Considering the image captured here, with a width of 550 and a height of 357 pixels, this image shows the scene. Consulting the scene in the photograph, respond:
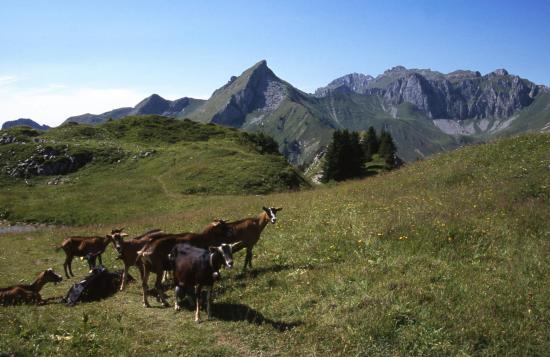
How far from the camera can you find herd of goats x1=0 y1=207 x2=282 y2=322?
13.4 m

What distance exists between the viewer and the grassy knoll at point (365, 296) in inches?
436

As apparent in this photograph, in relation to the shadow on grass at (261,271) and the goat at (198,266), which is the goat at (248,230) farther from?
the goat at (198,266)

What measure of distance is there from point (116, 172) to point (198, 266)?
5959 centimetres

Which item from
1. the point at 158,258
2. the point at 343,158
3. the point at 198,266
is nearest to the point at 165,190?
the point at 343,158

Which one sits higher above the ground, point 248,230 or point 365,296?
point 248,230

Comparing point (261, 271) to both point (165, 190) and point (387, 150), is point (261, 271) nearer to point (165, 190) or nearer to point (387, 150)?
point (165, 190)

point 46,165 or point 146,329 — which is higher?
point 46,165

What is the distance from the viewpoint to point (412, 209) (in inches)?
859

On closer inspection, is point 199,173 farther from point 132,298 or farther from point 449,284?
point 449,284

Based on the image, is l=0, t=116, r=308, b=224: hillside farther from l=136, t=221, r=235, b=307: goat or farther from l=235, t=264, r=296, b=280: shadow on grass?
l=136, t=221, r=235, b=307: goat

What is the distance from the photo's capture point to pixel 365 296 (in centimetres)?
1282

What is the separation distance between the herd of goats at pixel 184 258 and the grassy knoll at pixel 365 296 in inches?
33.4

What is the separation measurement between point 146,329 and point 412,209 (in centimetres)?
1441

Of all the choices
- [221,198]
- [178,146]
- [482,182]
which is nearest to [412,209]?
[482,182]
